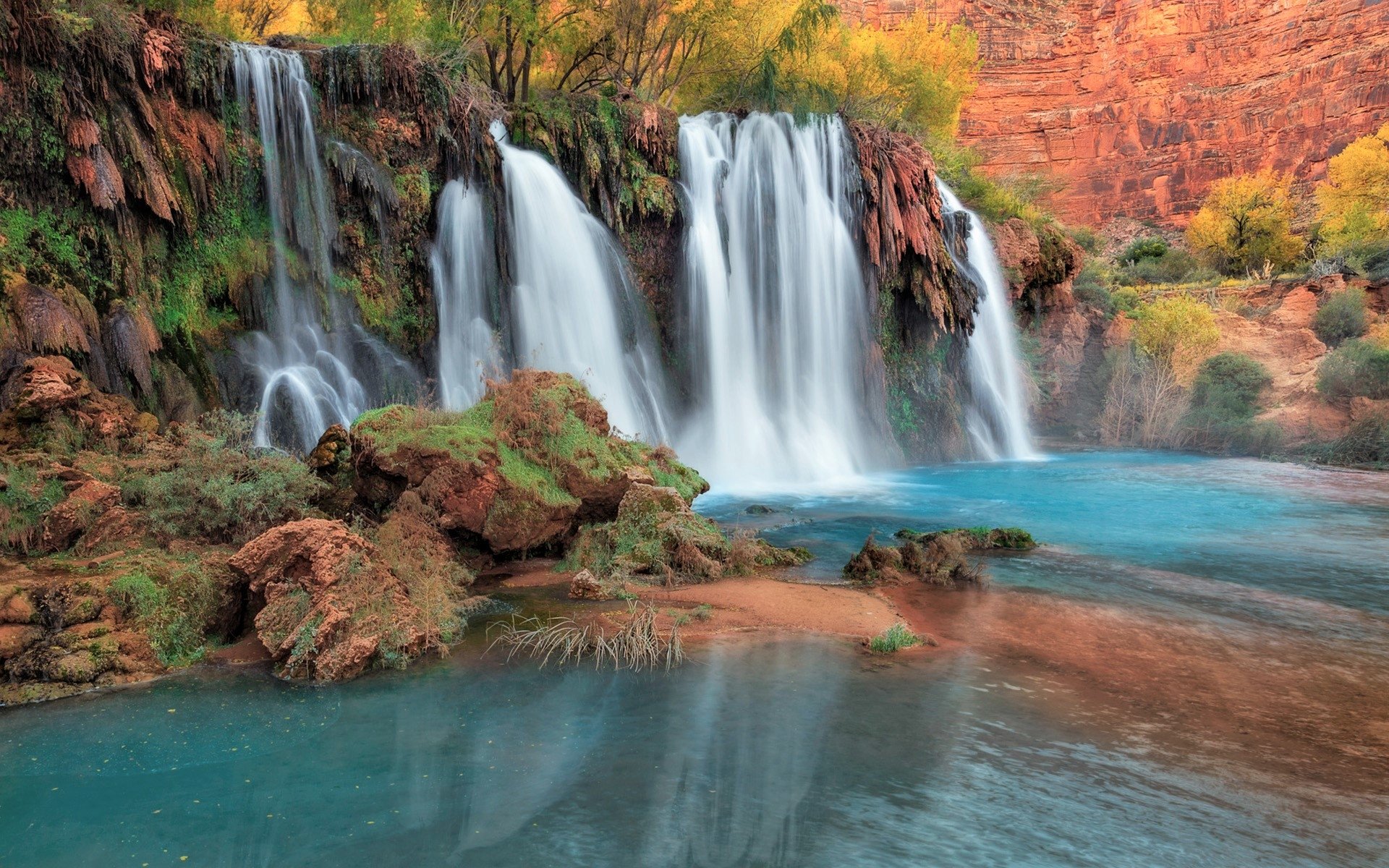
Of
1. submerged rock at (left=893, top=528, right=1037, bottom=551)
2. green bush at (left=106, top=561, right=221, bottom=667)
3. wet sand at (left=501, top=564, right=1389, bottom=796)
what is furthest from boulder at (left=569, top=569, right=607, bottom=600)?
submerged rock at (left=893, top=528, right=1037, bottom=551)

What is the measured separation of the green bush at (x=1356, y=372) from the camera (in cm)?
2262

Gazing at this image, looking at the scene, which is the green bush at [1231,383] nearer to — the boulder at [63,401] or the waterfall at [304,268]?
the waterfall at [304,268]

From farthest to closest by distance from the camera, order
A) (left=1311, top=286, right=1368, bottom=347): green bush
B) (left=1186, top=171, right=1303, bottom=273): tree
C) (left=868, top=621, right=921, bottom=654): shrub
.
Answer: (left=1186, top=171, right=1303, bottom=273): tree, (left=1311, top=286, right=1368, bottom=347): green bush, (left=868, top=621, right=921, bottom=654): shrub

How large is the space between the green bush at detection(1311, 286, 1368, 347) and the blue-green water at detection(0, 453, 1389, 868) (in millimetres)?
26271

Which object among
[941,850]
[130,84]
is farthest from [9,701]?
[130,84]

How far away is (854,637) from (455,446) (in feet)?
14.7

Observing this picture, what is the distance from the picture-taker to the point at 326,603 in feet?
21.4

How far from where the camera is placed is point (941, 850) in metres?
4.21

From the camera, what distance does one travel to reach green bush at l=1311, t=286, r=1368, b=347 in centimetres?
2845

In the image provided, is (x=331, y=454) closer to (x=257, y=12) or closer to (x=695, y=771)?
(x=695, y=771)

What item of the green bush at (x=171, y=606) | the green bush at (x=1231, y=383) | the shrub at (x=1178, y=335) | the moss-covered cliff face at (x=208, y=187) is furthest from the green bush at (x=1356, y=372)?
the green bush at (x=171, y=606)

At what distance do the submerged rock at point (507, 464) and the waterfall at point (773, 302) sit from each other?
799 centimetres

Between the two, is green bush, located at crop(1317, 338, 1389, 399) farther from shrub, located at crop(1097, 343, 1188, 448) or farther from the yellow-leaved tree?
the yellow-leaved tree

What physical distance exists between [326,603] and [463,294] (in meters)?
9.61
